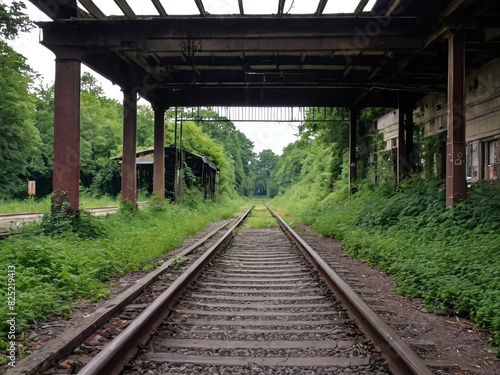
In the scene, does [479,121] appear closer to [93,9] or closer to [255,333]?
[93,9]

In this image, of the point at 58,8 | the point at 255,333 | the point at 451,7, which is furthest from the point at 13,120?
the point at 255,333

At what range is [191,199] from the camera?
2202cm

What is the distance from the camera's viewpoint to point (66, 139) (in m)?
9.54

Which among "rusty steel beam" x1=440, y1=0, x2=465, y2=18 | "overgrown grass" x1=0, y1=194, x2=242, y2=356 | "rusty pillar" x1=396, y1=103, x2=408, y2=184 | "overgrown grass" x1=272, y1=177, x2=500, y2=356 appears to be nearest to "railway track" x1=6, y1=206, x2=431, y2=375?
"overgrown grass" x1=0, y1=194, x2=242, y2=356

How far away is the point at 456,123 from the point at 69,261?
8860 millimetres

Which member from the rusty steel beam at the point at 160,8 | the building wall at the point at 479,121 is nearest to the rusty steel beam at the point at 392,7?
the building wall at the point at 479,121

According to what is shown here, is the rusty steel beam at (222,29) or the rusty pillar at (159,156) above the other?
the rusty steel beam at (222,29)

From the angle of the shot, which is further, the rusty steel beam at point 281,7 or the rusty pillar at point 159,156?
the rusty pillar at point 159,156

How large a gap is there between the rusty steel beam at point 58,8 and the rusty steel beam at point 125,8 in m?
1.37

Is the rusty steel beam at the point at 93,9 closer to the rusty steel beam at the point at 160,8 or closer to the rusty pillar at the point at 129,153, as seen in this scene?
the rusty steel beam at the point at 160,8

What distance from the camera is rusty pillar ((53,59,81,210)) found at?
9.52 metres

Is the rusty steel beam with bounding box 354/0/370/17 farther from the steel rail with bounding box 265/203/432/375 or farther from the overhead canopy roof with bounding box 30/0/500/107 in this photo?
the steel rail with bounding box 265/203/432/375

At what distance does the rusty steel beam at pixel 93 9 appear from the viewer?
8883 millimetres

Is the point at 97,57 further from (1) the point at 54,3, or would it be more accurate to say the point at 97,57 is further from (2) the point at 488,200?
(2) the point at 488,200
